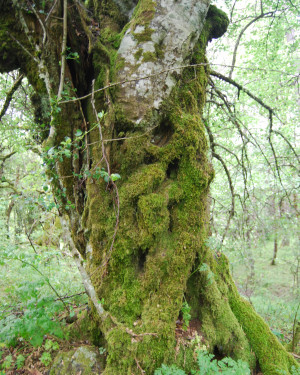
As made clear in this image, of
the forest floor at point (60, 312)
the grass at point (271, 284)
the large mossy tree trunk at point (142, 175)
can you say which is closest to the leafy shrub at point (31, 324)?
the forest floor at point (60, 312)

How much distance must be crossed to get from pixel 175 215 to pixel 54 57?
2.46 meters

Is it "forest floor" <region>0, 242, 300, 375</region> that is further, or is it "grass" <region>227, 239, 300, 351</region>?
"grass" <region>227, 239, 300, 351</region>

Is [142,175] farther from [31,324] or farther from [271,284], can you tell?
[271,284]

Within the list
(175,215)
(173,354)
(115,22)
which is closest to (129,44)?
(115,22)

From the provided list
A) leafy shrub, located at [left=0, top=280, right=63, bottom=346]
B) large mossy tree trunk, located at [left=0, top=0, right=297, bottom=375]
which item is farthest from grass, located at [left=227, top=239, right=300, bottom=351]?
leafy shrub, located at [left=0, top=280, right=63, bottom=346]

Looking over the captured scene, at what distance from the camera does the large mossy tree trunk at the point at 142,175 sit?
2.32 m

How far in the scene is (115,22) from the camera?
352cm

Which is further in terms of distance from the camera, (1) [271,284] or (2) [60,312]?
(1) [271,284]

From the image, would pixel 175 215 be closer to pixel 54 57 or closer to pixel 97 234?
pixel 97 234

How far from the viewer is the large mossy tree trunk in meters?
2.32

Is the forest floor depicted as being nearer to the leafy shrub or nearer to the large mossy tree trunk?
the leafy shrub

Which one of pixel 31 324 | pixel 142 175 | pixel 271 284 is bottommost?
pixel 271 284

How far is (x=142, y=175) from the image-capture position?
8.38 ft

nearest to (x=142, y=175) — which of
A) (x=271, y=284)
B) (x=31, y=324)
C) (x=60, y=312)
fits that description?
(x=31, y=324)
